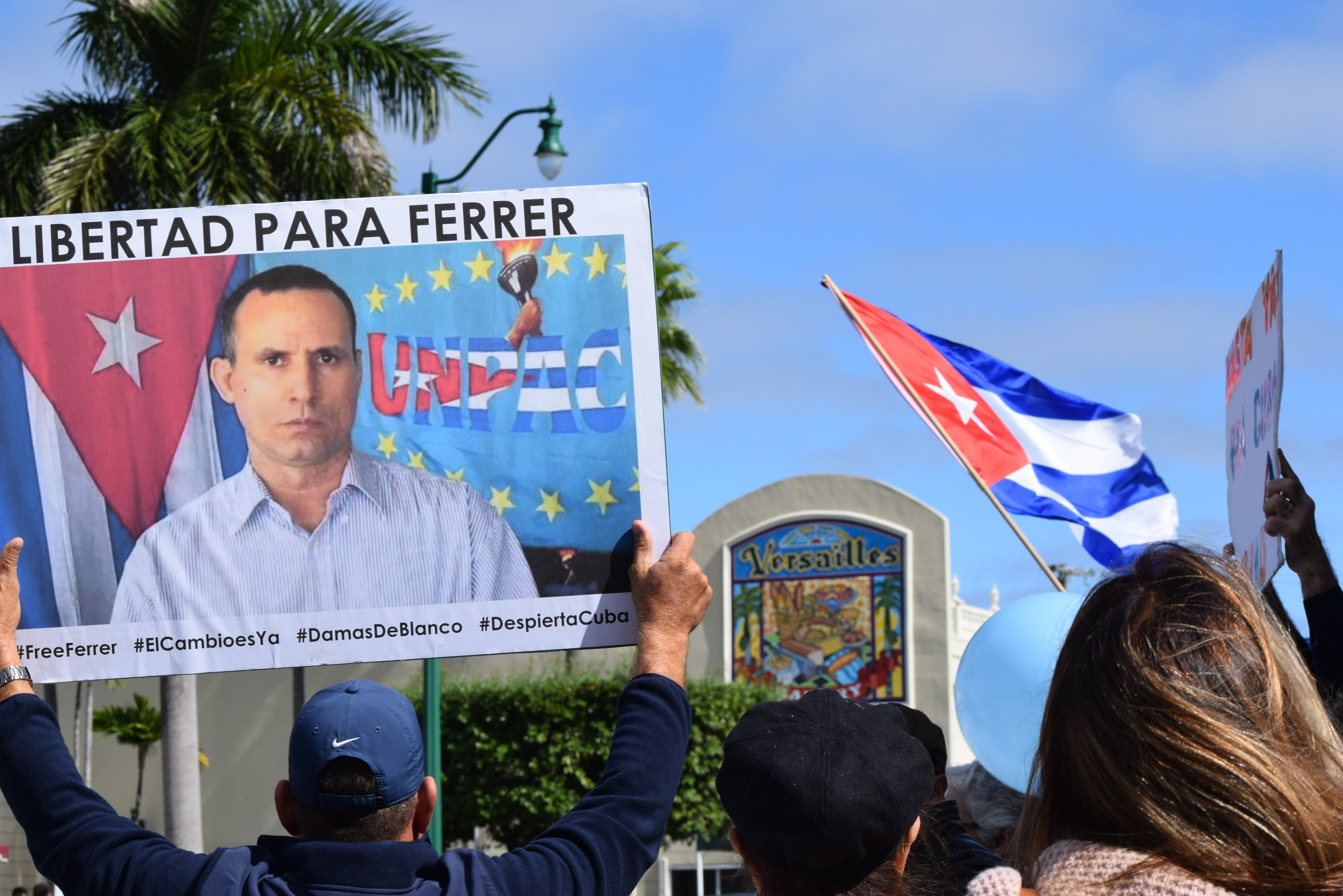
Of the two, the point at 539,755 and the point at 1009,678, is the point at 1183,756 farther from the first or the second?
the point at 539,755

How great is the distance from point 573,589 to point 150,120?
1318 centimetres

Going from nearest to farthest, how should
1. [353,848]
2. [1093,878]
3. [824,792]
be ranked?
[1093,878] → [824,792] → [353,848]

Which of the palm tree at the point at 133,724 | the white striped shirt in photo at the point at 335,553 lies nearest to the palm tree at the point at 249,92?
the white striped shirt in photo at the point at 335,553

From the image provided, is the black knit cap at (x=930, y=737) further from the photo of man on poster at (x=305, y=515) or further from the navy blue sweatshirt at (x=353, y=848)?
the photo of man on poster at (x=305, y=515)

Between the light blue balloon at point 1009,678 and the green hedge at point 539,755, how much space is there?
723 inches

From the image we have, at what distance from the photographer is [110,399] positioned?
3641mm

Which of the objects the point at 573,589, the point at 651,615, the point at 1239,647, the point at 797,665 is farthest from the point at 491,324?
the point at 797,665

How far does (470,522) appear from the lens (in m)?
3.57

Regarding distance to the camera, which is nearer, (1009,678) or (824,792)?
(824,792)

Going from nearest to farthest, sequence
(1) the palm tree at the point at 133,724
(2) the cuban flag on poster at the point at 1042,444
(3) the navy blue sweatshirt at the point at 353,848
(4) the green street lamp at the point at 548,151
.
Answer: (3) the navy blue sweatshirt at the point at 353,848
(2) the cuban flag on poster at the point at 1042,444
(4) the green street lamp at the point at 548,151
(1) the palm tree at the point at 133,724

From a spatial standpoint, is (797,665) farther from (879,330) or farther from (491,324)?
(491,324)

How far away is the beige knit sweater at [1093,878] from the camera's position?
1704mm

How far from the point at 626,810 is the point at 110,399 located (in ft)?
6.29

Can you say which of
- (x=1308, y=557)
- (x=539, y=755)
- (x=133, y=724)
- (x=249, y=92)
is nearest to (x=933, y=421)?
(x=1308, y=557)
